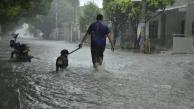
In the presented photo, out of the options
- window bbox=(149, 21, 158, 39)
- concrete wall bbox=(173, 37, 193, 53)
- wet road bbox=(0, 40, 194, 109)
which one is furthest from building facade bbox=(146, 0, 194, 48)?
wet road bbox=(0, 40, 194, 109)

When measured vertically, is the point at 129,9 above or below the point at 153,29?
above

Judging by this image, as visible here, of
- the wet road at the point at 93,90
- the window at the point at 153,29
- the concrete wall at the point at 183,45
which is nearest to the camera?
the wet road at the point at 93,90

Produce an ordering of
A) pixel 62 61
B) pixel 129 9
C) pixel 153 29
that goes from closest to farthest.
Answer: pixel 62 61 < pixel 129 9 < pixel 153 29

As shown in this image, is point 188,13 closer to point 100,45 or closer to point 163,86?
point 100,45

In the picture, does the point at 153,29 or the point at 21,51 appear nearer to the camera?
the point at 21,51

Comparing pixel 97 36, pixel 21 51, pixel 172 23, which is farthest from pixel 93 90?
pixel 172 23

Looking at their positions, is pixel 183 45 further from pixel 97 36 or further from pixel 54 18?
pixel 54 18

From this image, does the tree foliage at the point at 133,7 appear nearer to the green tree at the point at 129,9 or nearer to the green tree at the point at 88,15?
the green tree at the point at 129,9

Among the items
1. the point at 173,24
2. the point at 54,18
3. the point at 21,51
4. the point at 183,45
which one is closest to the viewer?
the point at 21,51

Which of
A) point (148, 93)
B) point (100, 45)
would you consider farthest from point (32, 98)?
point (100, 45)

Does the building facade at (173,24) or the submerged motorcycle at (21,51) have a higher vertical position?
the building facade at (173,24)

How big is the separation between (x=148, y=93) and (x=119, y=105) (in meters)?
2.06

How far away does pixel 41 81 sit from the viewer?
45.3ft

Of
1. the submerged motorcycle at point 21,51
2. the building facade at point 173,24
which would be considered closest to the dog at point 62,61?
the submerged motorcycle at point 21,51
